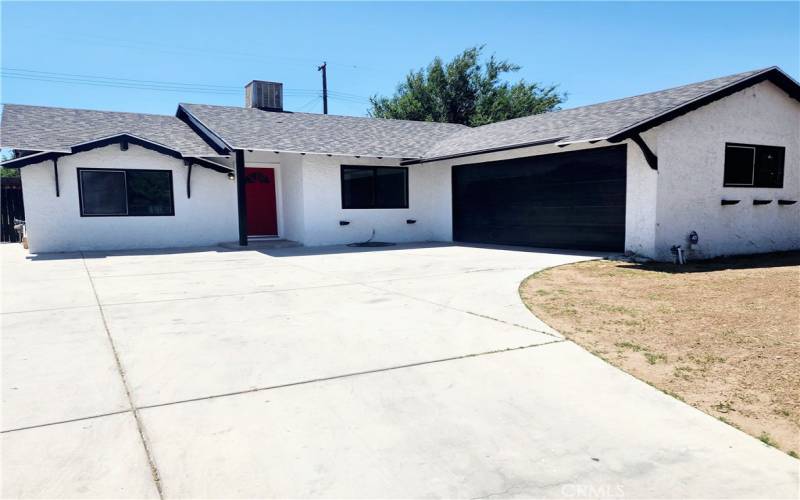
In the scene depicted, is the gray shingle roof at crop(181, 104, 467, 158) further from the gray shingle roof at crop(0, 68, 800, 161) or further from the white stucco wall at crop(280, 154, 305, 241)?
the white stucco wall at crop(280, 154, 305, 241)

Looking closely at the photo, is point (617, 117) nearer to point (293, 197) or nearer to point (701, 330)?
point (701, 330)

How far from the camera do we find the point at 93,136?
45.4 feet

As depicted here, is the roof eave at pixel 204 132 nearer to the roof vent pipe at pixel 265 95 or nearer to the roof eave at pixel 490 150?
the roof vent pipe at pixel 265 95

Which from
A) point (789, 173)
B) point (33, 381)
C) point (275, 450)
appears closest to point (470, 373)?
point (275, 450)

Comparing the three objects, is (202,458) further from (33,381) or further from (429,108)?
(429,108)

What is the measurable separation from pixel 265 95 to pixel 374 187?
6.45 metres

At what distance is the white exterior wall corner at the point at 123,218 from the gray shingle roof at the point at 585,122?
7122mm

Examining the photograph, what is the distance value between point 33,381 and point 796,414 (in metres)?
5.28

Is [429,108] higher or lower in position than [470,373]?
higher

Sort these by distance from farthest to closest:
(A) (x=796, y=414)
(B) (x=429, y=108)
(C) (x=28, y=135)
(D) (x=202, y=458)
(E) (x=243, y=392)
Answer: (B) (x=429, y=108)
(C) (x=28, y=135)
(E) (x=243, y=392)
(A) (x=796, y=414)
(D) (x=202, y=458)

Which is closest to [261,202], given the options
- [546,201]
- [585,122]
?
[546,201]

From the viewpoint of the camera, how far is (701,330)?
15.6 ft

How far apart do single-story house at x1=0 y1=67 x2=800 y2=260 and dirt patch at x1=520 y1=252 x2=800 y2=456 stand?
262 cm

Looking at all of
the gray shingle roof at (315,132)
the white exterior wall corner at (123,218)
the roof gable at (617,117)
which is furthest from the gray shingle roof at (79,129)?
the roof gable at (617,117)
